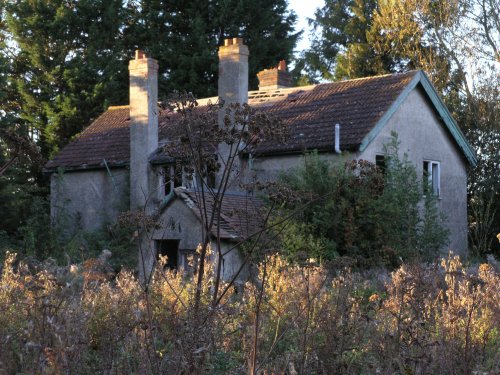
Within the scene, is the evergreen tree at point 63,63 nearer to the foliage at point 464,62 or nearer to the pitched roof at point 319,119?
the pitched roof at point 319,119

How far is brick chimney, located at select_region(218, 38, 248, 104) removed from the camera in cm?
2444

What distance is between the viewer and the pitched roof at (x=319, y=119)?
23703mm

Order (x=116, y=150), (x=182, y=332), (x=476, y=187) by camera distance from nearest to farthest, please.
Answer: (x=182, y=332)
(x=116, y=150)
(x=476, y=187)

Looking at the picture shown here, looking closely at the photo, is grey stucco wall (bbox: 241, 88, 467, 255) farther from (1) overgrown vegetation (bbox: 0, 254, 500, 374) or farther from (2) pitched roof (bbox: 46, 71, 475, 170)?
(1) overgrown vegetation (bbox: 0, 254, 500, 374)

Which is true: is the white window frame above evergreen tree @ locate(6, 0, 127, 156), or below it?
below

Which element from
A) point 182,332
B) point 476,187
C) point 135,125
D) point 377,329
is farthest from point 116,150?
point 182,332

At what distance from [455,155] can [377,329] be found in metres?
20.7

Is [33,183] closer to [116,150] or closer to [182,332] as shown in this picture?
[116,150]

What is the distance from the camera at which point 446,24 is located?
3216 cm

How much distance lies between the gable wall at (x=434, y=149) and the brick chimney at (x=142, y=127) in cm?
722

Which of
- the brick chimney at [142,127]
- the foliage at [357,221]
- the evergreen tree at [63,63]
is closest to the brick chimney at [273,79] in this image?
the brick chimney at [142,127]

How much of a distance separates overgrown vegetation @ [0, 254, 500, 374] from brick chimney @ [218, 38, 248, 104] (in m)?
15.5

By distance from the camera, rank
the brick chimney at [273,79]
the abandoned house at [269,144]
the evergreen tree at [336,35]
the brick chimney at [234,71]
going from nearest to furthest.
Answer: the abandoned house at [269,144], the brick chimney at [234,71], the brick chimney at [273,79], the evergreen tree at [336,35]

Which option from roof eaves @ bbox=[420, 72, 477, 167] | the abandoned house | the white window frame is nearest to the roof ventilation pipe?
the abandoned house
